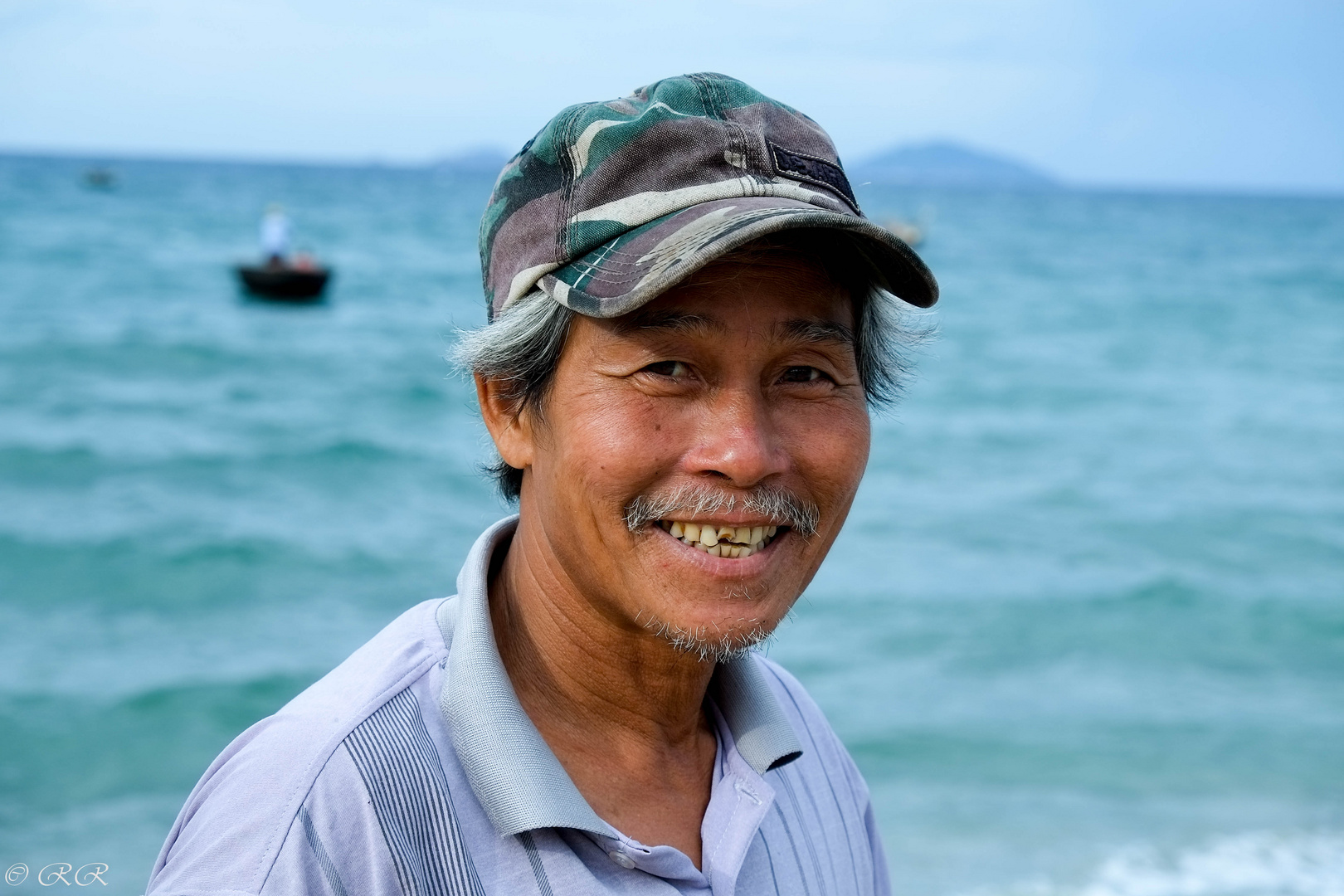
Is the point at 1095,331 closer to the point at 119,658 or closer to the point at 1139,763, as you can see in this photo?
the point at 1139,763

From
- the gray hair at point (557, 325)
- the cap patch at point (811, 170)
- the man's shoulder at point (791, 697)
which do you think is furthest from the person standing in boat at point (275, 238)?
the cap patch at point (811, 170)

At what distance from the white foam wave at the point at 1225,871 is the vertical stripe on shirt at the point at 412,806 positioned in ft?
13.3

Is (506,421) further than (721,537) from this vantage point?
Yes

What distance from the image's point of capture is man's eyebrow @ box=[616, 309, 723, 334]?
138 cm

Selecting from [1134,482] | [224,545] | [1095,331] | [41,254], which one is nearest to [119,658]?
[224,545]

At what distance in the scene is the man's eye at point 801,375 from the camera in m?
1.46

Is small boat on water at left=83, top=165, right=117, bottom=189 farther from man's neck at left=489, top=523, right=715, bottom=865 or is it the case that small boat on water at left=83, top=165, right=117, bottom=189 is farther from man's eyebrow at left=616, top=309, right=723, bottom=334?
man's eyebrow at left=616, top=309, right=723, bottom=334

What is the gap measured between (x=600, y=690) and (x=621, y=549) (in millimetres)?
210

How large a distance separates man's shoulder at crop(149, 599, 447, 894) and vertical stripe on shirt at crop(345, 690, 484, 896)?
26 millimetres

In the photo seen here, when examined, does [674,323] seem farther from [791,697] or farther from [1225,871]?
[1225,871]

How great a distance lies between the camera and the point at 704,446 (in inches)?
54.3

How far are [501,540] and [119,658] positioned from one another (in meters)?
6.05

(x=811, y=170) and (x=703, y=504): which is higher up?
(x=811, y=170)

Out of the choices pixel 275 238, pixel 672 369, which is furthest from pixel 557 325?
pixel 275 238
